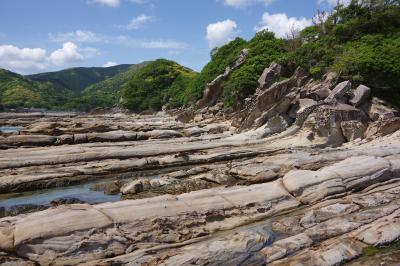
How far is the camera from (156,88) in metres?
104

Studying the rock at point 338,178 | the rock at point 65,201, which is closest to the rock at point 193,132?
the rock at point 65,201

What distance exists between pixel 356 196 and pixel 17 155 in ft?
62.1

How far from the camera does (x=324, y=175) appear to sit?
16969mm

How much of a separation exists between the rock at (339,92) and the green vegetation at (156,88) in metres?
58.4

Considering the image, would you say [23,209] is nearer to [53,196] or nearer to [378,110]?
[53,196]

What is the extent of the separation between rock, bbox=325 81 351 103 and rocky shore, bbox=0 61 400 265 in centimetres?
8

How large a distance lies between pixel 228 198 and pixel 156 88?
9008cm

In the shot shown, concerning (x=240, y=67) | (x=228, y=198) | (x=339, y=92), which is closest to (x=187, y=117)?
(x=240, y=67)

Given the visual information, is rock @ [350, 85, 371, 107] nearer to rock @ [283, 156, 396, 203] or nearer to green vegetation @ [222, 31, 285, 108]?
rock @ [283, 156, 396, 203]

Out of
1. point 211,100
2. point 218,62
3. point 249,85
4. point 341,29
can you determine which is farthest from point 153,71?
point 341,29

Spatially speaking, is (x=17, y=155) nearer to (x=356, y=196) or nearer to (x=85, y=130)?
(x=85, y=130)

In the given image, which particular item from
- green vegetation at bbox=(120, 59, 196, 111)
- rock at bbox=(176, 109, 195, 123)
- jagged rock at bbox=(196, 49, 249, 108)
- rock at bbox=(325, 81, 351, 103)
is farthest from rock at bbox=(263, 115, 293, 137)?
green vegetation at bbox=(120, 59, 196, 111)

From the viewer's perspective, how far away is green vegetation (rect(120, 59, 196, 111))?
97.1m

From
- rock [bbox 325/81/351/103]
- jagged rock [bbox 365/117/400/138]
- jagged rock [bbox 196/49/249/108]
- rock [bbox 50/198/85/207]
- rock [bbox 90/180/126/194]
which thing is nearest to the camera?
rock [bbox 50/198/85/207]
